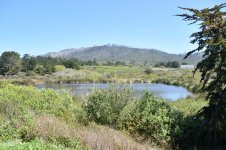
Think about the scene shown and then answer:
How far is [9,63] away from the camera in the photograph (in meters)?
97.6

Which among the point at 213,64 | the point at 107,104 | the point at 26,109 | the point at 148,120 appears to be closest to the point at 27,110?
the point at 26,109

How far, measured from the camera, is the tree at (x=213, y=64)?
1491cm

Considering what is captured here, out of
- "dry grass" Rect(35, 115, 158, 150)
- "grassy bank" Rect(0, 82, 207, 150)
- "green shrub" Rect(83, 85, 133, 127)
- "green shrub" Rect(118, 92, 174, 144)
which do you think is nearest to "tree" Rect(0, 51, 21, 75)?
"grassy bank" Rect(0, 82, 207, 150)

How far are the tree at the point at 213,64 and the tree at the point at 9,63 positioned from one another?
80.4 meters

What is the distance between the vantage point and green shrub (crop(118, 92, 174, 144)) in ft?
48.2

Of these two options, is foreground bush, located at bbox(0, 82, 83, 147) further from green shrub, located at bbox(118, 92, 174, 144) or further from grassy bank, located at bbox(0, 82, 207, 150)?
green shrub, located at bbox(118, 92, 174, 144)

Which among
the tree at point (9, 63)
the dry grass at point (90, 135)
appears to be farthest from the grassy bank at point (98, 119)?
the tree at point (9, 63)

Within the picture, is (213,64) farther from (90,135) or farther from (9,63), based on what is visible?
(9,63)

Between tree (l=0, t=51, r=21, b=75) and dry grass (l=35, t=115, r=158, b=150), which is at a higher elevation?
tree (l=0, t=51, r=21, b=75)

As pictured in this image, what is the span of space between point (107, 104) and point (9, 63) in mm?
85811

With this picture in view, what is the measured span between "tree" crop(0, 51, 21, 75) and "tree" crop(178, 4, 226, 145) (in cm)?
8042

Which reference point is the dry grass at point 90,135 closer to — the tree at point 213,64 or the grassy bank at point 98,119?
the grassy bank at point 98,119

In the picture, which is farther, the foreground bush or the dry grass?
the foreground bush

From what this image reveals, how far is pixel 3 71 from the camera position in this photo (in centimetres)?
9625
